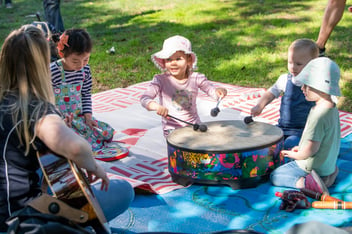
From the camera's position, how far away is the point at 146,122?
435cm

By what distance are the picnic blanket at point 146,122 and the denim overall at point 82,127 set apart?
0.10 m

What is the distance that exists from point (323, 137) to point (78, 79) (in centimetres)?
178

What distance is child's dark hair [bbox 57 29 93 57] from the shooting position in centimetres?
341

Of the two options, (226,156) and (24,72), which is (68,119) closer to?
(226,156)

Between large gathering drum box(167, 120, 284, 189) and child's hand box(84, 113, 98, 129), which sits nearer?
large gathering drum box(167, 120, 284, 189)

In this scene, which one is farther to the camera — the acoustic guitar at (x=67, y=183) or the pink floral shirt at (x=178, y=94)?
the pink floral shirt at (x=178, y=94)

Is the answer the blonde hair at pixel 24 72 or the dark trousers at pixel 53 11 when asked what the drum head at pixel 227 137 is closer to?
the blonde hair at pixel 24 72

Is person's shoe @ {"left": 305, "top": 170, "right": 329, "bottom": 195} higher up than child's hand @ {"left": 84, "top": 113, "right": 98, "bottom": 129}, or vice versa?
child's hand @ {"left": 84, "top": 113, "right": 98, "bottom": 129}

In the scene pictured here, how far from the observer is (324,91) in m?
2.71

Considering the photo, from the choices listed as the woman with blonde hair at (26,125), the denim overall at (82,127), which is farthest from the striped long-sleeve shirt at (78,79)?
the woman with blonde hair at (26,125)

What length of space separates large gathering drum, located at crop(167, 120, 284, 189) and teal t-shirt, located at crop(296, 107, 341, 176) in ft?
0.71

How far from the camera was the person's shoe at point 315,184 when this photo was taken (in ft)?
9.36

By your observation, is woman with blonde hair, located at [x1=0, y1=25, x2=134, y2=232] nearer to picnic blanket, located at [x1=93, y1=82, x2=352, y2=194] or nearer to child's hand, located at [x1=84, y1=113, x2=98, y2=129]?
picnic blanket, located at [x1=93, y1=82, x2=352, y2=194]

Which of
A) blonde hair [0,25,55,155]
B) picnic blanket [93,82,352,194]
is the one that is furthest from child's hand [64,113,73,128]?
blonde hair [0,25,55,155]
